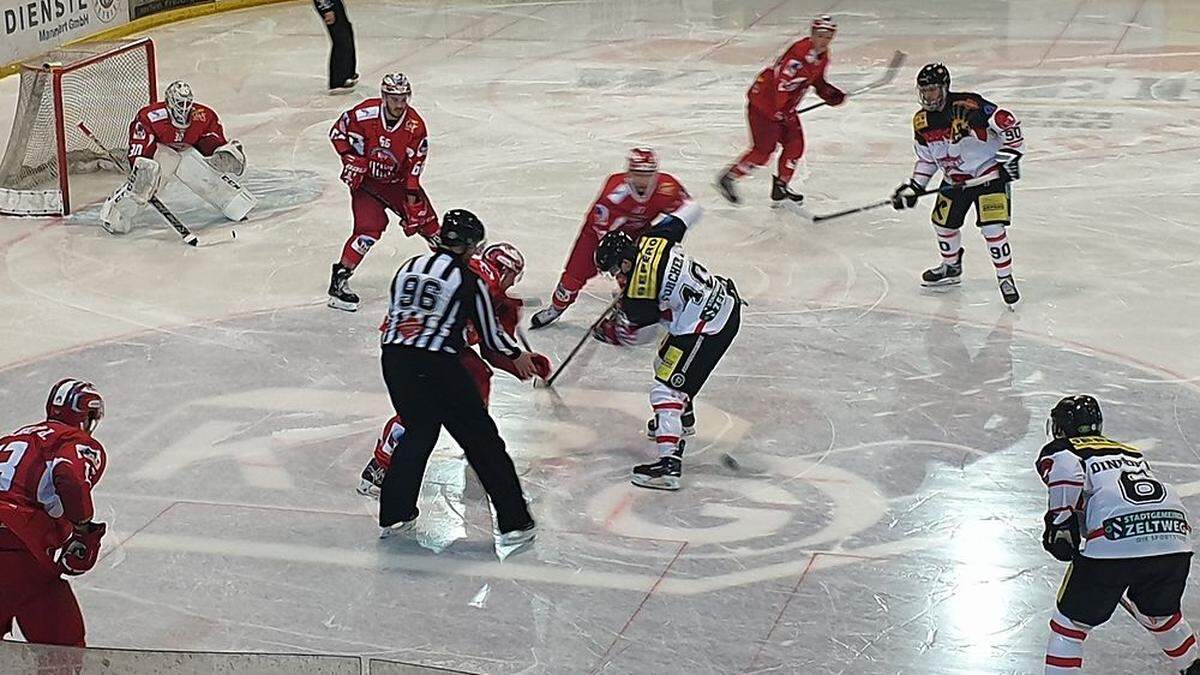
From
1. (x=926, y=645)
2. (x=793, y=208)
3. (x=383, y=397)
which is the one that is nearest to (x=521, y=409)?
(x=383, y=397)

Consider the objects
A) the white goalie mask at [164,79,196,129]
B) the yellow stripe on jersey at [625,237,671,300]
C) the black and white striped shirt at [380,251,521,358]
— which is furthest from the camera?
the white goalie mask at [164,79,196,129]

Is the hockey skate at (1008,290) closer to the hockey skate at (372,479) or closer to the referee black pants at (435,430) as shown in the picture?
the referee black pants at (435,430)

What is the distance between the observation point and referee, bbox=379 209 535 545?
5.02 metres

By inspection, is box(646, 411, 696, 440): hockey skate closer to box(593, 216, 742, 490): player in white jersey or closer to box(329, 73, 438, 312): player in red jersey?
box(593, 216, 742, 490): player in white jersey

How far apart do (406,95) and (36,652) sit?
4.68 meters

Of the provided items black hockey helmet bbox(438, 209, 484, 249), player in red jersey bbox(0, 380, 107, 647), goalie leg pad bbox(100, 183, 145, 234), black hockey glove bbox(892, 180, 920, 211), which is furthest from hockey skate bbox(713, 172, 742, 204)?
player in red jersey bbox(0, 380, 107, 647)

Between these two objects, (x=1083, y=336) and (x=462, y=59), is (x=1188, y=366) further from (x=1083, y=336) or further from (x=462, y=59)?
(x=462, y=59)

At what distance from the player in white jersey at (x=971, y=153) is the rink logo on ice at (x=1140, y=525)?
3369mm

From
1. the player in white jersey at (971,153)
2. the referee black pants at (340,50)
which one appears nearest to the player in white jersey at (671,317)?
the player in white jersey at (971,153)

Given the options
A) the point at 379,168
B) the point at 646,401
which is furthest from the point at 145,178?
the point at 646,401

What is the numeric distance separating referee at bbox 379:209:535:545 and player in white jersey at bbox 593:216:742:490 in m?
0.45

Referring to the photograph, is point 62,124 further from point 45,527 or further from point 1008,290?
point 45,527

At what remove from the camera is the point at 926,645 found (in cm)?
462

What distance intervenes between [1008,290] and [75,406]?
4406mm
